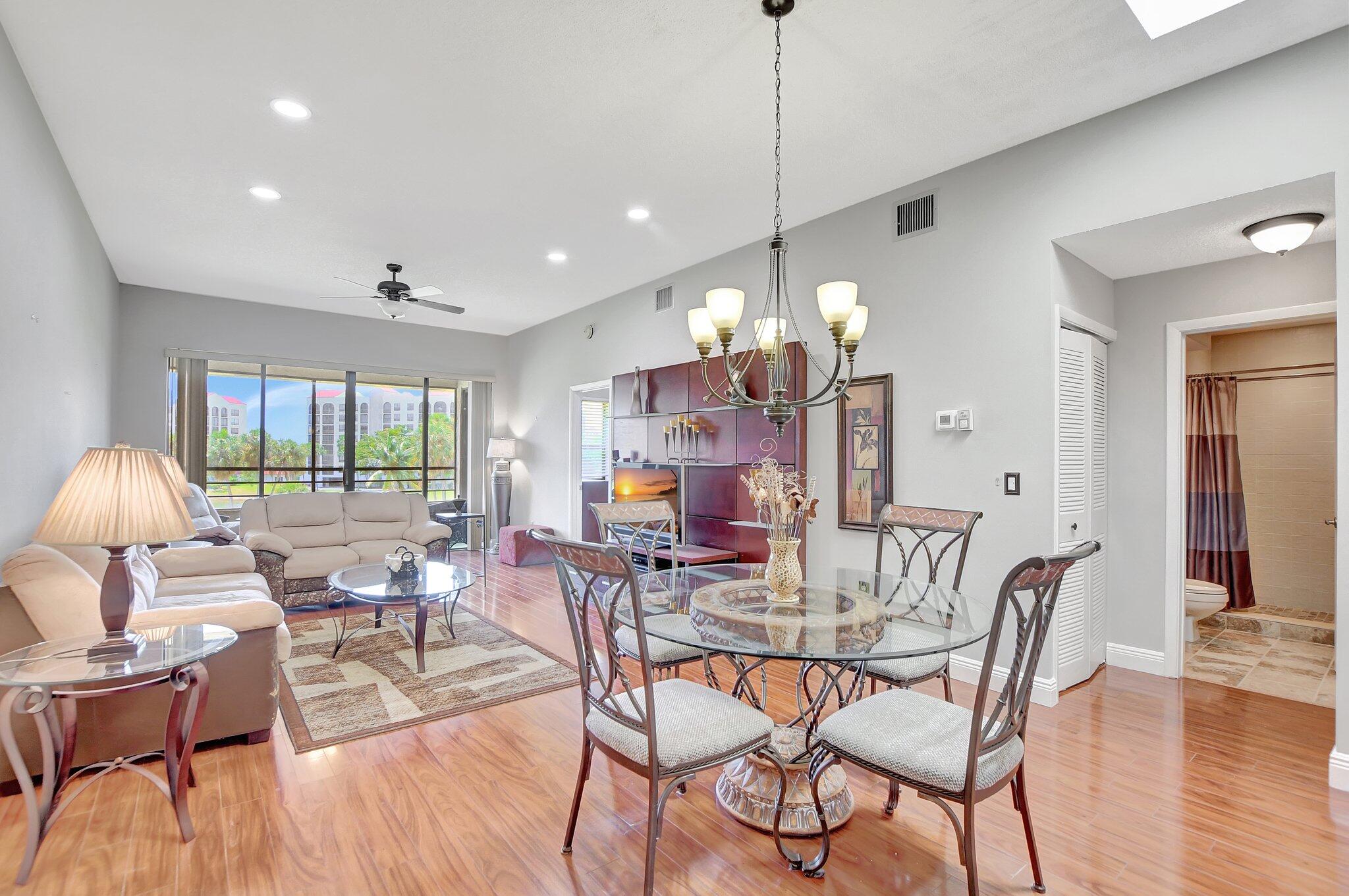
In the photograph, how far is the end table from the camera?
6.22ft

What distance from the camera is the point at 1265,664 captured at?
3.95 metres

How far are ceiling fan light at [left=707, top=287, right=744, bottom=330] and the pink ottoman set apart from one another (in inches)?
196

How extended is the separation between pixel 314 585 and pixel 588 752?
4.17 metres

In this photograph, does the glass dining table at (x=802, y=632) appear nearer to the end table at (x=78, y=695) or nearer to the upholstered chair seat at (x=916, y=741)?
the upholstered chair seat at (x=916, y=741)

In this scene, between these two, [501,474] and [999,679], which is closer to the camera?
[999,679]

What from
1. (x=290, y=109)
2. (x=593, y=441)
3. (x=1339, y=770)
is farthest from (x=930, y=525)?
(x=593, y=441)

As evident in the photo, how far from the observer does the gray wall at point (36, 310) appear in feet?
8.78

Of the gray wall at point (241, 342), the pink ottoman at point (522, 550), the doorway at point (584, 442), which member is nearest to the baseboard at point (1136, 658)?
the doorway at point (584, 442)

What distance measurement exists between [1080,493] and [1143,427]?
0.77 meters

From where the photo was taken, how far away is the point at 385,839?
210 centimetres

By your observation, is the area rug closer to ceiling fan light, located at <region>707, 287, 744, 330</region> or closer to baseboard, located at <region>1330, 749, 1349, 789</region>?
ceiling fan light, located at <region>707, 287, 744, 330</region>

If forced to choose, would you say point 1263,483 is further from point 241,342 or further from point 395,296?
point 241,342

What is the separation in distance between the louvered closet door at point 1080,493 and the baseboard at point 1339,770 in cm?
106

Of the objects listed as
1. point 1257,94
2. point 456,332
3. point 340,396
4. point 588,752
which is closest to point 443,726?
point 588,752
